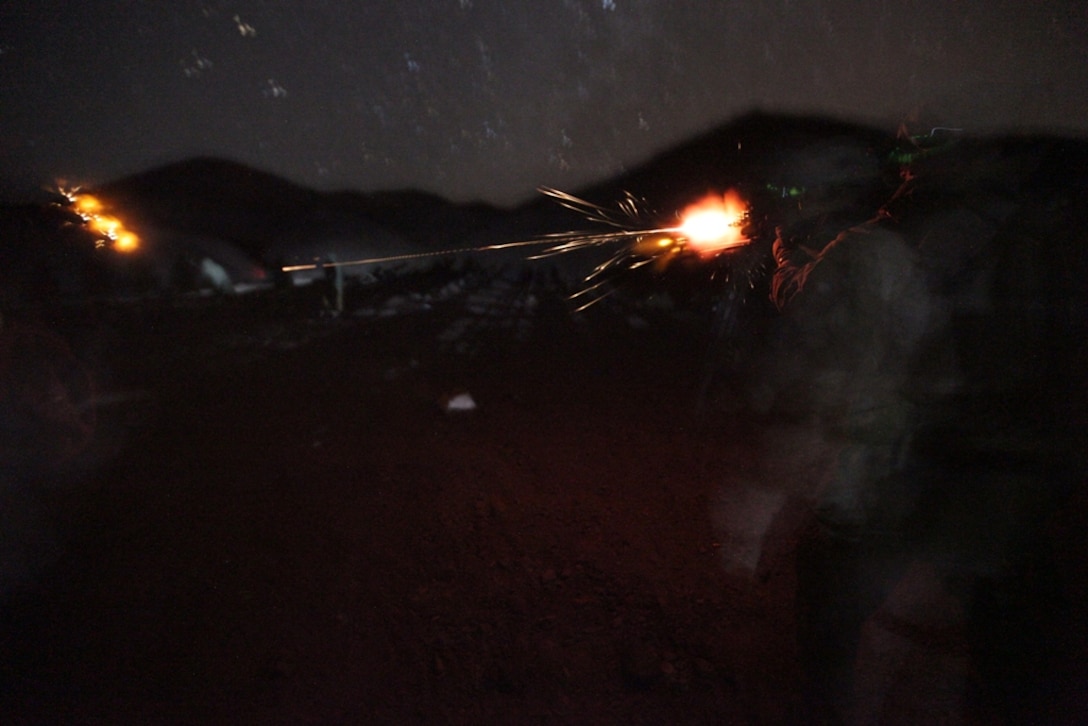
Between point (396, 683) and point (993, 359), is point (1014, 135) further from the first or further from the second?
point (396, 683)

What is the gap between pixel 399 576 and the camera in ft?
9.11

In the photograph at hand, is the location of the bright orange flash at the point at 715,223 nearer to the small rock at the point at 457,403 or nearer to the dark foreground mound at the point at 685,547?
the dark foreground mound at the point at 685,547

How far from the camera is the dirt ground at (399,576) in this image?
2.09 m

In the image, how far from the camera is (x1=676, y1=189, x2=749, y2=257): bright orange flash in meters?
2.40

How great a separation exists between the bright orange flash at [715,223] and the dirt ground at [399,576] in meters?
1.80

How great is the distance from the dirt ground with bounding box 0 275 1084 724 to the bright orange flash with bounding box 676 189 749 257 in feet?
5.91

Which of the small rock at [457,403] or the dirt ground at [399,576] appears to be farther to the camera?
the small rock at [457,403]

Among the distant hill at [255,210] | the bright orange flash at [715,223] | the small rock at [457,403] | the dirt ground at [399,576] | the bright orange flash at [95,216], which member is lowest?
the dirt ground at [399,576]

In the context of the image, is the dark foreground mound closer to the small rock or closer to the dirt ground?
the dirt ground

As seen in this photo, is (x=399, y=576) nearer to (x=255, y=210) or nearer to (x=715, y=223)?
(x=715, y=223)

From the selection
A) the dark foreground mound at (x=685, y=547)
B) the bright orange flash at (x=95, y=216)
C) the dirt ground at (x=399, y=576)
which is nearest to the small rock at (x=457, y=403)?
the dirt ground at (x=399, y=576)

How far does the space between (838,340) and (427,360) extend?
5725mm

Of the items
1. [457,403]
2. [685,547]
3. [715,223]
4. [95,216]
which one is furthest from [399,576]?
[95,216]

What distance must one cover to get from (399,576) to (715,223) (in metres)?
2.52
